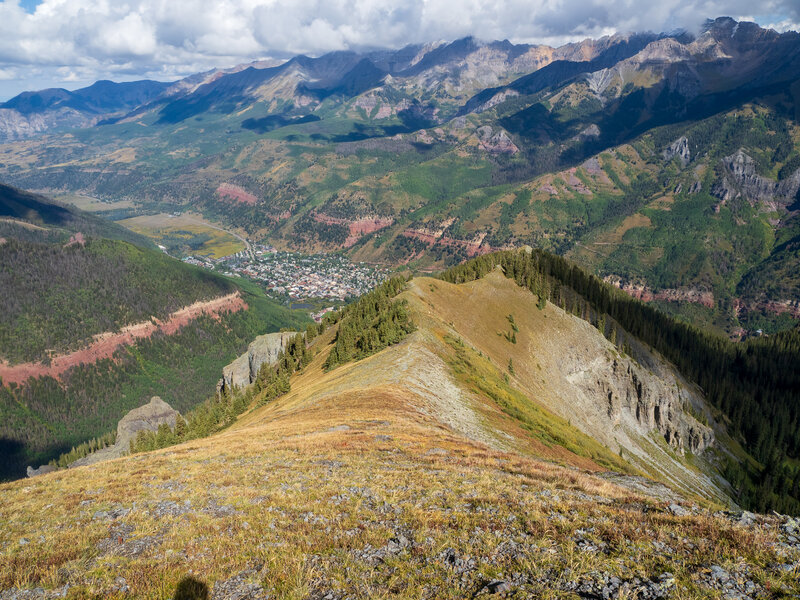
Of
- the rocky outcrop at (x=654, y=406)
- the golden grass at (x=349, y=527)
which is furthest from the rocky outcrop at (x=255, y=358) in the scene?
the rocky outcrop at (x=654, y=406)

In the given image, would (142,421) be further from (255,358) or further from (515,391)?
(515,391)

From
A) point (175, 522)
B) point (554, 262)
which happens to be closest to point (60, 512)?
point (175, 522)

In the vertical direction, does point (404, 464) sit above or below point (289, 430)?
above

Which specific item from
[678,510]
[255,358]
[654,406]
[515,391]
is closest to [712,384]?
[654,406]

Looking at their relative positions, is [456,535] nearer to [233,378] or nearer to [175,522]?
[175,522]

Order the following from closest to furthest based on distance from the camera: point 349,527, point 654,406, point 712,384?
point 349,527 < point 654,406 < point 712,384

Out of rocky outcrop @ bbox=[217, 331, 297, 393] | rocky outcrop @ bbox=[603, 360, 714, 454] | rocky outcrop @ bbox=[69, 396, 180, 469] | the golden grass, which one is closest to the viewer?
the golden grass

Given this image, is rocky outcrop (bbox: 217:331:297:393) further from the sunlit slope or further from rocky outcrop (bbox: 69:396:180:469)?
the sunlit slope

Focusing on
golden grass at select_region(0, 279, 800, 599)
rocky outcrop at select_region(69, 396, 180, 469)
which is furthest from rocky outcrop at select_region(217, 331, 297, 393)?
golden grass at select_region(0, 279, 800, 599)

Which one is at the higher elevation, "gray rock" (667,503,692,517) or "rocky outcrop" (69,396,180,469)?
"gray rock" (667,503,692,517)

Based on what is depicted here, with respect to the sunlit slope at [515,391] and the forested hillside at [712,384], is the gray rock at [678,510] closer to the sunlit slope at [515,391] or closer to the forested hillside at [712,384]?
the sunlit slope at [515,391]

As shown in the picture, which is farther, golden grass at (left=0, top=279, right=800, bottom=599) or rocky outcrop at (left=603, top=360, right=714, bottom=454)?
rocky outcrop at (left=603, top=360, right=714, bottom=454)
